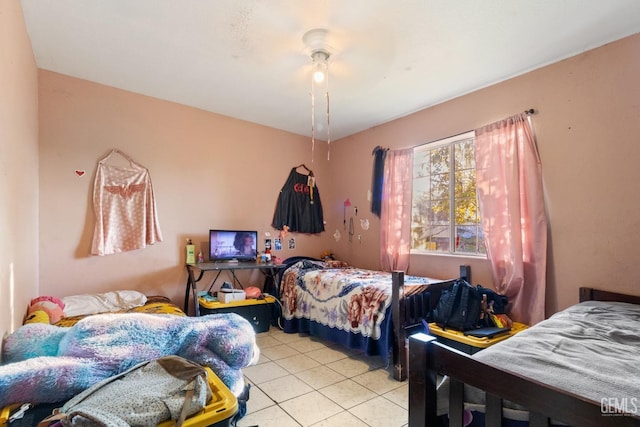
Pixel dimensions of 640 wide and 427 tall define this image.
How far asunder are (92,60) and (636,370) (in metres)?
3.76

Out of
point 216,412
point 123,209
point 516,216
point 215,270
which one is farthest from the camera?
point 215,270

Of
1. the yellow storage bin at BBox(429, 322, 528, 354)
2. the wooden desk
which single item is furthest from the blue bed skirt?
the wooden desk

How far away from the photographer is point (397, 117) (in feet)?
12.3

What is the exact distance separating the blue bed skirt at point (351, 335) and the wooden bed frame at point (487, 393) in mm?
1467

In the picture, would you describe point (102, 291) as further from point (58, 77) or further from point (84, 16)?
point (84, 16)

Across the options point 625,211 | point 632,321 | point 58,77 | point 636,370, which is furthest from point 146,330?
point 625,211

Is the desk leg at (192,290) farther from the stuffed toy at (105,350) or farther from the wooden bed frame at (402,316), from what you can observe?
the wooden bed frame at (402,316)

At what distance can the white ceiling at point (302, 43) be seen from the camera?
1.94 metres

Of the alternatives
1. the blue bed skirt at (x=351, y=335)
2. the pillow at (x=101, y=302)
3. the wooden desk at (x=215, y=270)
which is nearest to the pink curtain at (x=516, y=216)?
the blue bed skirt at (x=351, y=335)

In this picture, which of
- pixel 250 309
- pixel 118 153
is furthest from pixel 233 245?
pixel 118 153

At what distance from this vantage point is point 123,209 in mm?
3057

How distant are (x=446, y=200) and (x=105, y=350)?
3046mm

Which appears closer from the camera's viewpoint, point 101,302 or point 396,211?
point 101,302

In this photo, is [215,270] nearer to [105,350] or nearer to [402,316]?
[402,316]
